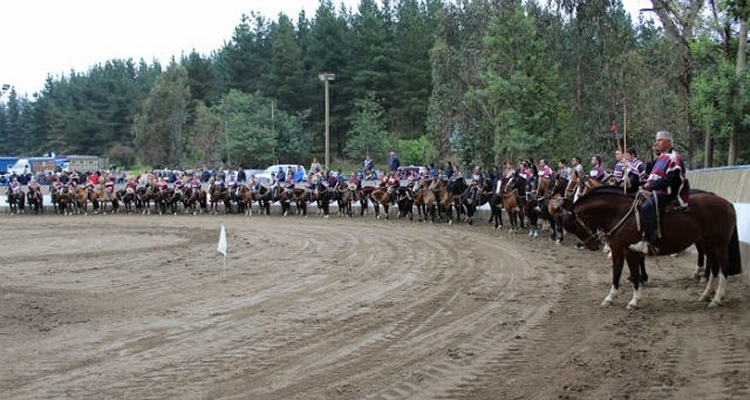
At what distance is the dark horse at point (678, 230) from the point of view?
1015 centimetres

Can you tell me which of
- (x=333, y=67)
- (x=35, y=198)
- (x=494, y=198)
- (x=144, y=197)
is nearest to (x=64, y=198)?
(x=35, y=198)

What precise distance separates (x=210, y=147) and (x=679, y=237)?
204 feet

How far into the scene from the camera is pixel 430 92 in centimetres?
6525

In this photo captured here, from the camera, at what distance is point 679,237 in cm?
1022

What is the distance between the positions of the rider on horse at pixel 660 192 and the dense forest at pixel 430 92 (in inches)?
99.6

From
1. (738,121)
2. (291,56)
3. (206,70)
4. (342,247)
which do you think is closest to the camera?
(342,247)

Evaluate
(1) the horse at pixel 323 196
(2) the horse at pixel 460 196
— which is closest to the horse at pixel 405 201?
(2) the horse at pixel 460 196

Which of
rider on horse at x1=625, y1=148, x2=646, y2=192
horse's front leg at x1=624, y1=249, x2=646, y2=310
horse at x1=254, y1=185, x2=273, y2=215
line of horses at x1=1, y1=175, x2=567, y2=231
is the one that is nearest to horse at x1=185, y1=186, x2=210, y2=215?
line of horses at x1=1, y1=175, x2=567, y2=231

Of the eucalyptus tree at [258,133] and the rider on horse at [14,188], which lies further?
the eucalyptus tree at [258,133]

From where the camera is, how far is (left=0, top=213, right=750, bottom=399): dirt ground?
6.71 metres

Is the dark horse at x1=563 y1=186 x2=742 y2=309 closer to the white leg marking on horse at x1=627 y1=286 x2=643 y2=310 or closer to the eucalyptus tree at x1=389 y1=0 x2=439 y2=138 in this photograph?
the white leg marking on horse at x1=627 y1=286 x2=643 y2=310

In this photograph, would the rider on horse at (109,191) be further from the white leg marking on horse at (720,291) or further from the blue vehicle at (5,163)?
the blue vehicle at (5,163)

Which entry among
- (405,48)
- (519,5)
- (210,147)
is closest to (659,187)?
(519,5)

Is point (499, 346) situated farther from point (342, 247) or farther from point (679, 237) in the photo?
point (342, 247)
